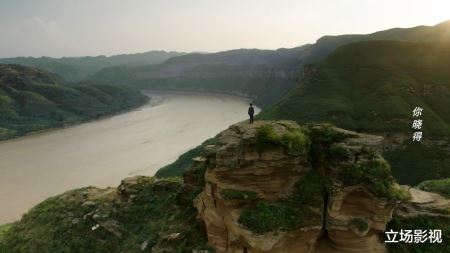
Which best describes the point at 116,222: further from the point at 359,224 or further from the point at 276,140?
the point at 359,224

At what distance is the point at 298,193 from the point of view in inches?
693

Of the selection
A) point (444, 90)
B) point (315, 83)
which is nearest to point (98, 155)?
point (315, 83)

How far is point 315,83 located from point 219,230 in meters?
73.8

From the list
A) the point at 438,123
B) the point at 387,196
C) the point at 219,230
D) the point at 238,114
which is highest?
the point at 387,196

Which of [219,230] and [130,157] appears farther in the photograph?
[130,157]

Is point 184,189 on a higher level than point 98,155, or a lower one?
higher

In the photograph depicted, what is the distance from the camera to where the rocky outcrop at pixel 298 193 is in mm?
16859

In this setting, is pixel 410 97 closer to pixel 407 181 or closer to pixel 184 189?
pixel 407 181

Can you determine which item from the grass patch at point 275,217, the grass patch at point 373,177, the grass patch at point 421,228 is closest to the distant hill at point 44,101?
the grass patch at point 275,217

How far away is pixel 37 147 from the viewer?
332 feet

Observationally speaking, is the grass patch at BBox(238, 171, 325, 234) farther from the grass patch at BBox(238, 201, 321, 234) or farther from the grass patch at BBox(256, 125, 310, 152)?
the grass patch at BBox(256, 125, 310, 152)

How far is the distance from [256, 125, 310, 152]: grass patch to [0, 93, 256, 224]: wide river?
166ft

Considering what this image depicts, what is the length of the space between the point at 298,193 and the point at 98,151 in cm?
8210

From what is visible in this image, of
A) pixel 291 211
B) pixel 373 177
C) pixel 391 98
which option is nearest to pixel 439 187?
pixel 373 177
